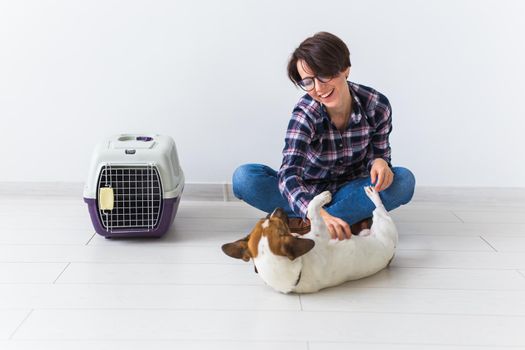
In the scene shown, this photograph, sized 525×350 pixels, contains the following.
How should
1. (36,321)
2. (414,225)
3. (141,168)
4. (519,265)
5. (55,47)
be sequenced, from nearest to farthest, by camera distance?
1. (36,321)
2. (519,265)
3. (141,168)
4. (414,225)
5. (55,47)

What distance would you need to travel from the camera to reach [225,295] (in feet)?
5.72

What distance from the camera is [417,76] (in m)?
2.66

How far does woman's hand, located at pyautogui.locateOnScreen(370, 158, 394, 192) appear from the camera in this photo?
208 cm

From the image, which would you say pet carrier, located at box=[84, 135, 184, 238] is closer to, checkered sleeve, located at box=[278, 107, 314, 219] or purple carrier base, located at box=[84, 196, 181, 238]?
purple carrier base, located at box=[84, 196, 181, 238]

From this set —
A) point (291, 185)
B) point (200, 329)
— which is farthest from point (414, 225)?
point (200, 329)

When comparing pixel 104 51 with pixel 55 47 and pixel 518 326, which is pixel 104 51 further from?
pixel 518 326

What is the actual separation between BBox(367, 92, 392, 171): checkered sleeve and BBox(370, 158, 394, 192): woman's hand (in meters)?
0.08

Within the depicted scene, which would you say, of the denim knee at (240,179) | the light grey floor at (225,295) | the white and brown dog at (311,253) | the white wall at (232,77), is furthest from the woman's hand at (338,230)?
the white wall at (232,77)

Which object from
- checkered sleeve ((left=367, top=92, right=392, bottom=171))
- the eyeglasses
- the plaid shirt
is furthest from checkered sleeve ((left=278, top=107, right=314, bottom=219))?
checkered sleeve ((left=367, top=92, right=392, bottom=171))

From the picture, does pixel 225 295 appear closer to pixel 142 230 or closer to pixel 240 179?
pixel 142 230

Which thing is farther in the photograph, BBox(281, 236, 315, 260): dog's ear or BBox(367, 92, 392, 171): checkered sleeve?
BBox(367, 92, 392, 171): checkered sleeve

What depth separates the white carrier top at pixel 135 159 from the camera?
2.12 metres

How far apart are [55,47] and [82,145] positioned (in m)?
0.40

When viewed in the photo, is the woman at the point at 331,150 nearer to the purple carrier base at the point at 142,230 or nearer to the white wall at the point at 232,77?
the purple carrier base at the point at 142,230
